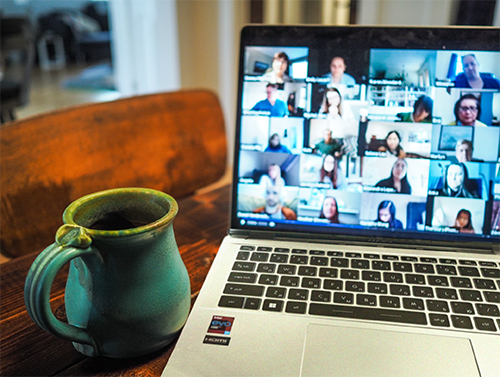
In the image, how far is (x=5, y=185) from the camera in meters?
0.73

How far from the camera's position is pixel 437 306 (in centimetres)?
44

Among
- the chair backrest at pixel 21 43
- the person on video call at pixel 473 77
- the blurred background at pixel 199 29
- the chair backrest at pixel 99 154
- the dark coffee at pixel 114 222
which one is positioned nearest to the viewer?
the dark coffee at pixel 114 222

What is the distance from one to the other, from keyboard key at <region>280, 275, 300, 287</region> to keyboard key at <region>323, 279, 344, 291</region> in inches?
1.2

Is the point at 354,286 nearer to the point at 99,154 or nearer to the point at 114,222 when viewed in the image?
the point at 114,222

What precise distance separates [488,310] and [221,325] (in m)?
0.27

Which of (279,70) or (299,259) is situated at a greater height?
(279,70)

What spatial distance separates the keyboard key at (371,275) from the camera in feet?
1.60

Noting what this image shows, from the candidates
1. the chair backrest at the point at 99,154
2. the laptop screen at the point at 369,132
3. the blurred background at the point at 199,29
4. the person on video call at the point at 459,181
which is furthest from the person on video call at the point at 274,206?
the blurred background at the point at 199,29

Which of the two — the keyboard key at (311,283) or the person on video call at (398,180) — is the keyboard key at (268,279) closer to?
the keyboard key at (311,283)

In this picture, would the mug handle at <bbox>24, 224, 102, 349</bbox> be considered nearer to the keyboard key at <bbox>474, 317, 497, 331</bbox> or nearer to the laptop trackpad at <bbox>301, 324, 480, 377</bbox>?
the laptop trackpad at <bbox>301, 324, 480, 377</bbox>

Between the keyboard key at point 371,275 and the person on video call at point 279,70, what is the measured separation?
0.26m

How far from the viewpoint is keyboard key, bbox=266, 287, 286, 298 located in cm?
46

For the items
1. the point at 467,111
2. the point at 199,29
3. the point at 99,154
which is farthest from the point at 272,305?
the point at 199,29

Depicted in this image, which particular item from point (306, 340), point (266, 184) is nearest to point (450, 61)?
point (266, 184)
